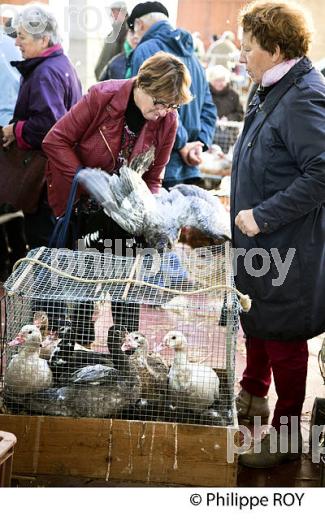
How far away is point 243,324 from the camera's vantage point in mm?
2938

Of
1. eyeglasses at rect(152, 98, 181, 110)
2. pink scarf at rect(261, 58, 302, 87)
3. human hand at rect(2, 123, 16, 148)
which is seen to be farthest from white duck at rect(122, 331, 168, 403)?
human hand at rect(2, 123, 16, 148)

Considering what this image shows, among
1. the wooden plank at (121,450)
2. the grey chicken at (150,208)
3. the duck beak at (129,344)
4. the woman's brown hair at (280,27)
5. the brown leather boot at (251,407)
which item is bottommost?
the brown leather boot at (251,407)

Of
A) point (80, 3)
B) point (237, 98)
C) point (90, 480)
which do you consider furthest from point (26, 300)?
point (237, 98)

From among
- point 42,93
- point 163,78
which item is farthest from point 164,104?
point 42,93

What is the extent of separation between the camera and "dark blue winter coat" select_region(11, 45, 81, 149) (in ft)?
12.7

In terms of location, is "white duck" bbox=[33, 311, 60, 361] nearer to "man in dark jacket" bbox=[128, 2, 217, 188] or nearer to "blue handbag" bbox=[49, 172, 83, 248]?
"blue handbag" bbox=[49, 172, 83, 248]

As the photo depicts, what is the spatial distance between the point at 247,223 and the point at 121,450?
0.92 meters

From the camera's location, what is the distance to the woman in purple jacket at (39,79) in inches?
152

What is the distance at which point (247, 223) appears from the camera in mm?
2693

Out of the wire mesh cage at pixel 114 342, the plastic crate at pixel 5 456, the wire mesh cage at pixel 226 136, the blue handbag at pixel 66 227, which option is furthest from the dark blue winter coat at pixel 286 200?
the wire mesh cage at pixel 226 136

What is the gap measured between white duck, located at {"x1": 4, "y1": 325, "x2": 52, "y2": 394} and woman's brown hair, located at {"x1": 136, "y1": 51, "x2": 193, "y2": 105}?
1.06 m

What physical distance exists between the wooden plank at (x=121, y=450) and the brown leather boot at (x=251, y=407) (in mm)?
739

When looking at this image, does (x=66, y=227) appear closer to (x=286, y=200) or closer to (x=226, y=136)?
(x=286, y=200)

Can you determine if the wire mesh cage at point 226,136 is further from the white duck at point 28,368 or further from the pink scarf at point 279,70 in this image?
the white duck at point 28,368
